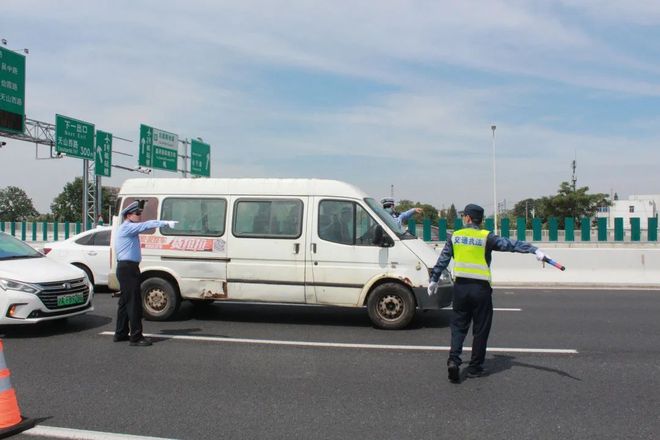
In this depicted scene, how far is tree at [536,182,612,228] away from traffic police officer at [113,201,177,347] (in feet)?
206

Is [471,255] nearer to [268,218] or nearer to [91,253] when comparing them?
[268,218]

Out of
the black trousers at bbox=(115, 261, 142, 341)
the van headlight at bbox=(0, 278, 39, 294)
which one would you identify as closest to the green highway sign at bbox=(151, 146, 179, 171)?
the van headlight at bbox=(0, 278, 39, 294)

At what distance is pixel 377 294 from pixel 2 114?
19.3 metres

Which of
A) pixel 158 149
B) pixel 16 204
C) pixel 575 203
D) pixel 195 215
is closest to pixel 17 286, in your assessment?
pixel 195 215

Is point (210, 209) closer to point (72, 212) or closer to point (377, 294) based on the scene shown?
point (377, 294)

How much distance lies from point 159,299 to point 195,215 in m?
1.45

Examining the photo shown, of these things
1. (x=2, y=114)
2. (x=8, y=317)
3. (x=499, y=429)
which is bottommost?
(x=499, y=429)

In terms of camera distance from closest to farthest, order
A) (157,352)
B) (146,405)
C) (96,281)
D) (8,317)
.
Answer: (146,405), (157,352), (8,317), (96,281)

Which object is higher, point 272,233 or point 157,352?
point 272,233

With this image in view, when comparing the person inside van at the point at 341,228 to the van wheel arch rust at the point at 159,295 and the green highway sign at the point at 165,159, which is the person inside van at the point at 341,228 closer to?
the van wheel arch rust at the point at 159,295

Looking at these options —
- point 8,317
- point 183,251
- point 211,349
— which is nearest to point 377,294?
point 211,349

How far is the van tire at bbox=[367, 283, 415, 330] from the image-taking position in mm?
8141

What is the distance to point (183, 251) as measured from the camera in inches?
351

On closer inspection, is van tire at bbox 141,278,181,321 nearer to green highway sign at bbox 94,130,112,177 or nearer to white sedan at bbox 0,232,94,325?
white sedan at bbox 0,232,94,325
